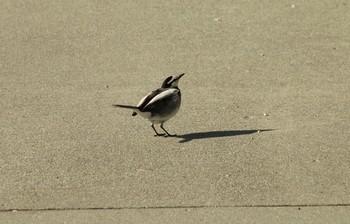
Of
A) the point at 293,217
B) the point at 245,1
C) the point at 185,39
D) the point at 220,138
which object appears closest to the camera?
the point at 293,217

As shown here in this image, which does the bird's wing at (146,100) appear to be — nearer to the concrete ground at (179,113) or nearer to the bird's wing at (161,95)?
the bird's wing at (161,95)

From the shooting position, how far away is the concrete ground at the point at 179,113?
19.9ft

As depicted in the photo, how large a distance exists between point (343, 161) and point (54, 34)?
5.15 meters

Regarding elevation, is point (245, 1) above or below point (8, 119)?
below

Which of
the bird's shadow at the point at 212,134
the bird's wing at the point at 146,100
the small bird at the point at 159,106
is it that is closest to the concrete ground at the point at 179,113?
the bird's shadow at the point at 212,134

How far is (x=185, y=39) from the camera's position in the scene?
10555 millimetres

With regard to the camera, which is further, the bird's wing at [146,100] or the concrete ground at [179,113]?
the bird's wing at [146,100]

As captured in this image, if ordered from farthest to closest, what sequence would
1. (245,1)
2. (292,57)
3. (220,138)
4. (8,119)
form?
1. (245,1)
2. (292,57)
3. (8,119)
4. (220,138)

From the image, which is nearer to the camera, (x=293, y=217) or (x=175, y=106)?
(x=293, y=217)

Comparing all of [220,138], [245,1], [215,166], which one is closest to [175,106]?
[220,138]

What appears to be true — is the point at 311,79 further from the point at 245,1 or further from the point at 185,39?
the point at 245,1

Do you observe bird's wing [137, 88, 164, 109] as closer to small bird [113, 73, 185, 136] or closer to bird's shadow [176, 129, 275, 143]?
small bird [113, 73, 185, 136]

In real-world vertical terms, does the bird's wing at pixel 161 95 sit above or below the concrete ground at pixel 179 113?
above

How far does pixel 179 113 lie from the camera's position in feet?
27.0
